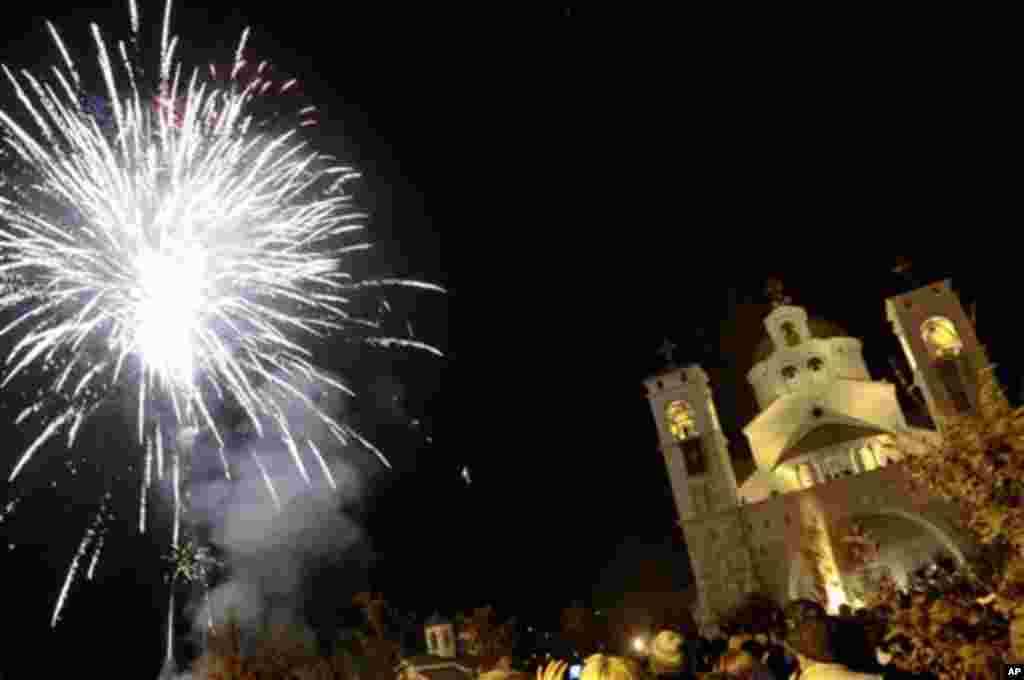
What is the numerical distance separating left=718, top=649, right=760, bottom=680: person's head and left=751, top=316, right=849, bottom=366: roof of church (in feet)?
133

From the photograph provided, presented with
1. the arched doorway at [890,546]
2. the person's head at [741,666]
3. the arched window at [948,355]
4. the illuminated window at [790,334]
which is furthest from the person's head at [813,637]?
the illuminated window at [790,334]

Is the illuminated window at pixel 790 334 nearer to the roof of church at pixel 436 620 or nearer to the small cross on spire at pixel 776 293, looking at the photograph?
the small cross on spire at pixel 776 293

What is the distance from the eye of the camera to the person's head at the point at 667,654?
4.66 metres

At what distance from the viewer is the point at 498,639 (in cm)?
4097

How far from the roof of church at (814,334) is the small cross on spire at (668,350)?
488cm

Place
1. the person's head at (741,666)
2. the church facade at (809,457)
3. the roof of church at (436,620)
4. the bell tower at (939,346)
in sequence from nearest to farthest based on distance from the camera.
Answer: the person's head at (741,666), the church facade at (809,457), the bell tower at (939,346), the roof of church at (436,620)

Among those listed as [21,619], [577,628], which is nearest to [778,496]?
[577,628]

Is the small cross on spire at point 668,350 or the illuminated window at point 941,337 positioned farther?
the small cross on spire at point 668,350

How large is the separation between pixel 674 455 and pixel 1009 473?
3200 centimetres

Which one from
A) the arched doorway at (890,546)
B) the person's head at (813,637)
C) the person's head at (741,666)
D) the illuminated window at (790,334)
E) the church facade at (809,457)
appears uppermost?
the illuminated window at (790,334)

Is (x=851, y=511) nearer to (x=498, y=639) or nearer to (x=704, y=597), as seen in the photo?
(x=704, y=597)

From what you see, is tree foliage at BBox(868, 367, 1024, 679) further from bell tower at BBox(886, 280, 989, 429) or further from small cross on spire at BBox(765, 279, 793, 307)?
small cross on spire at BBox(765, 279, 793, 307)

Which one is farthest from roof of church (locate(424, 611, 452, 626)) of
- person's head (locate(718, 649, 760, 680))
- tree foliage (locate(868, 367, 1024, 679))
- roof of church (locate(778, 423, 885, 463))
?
person's head (locate(718, 649, 760, 680))

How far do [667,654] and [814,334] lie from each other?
1705 inches
